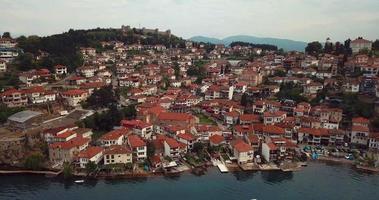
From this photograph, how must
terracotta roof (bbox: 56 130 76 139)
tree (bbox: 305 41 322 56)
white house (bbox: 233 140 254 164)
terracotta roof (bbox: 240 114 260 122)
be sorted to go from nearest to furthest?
white house (bbox: 233 140 254 164)
terracotta roof (bbox: 56 130 76 139)
terracotta roof (bbox: 240 114 260 122)
tree (bbox: 305 41 322 56)

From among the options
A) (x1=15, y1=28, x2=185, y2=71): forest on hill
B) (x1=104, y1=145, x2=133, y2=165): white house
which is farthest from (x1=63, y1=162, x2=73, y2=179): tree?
(x1=15, y1=28, x2=185, y2=71): forest on hill

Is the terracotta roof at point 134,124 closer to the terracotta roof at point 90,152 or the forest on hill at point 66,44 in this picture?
the terracotta roof at point 90,152

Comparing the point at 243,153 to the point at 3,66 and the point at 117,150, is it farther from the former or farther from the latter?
the point at 3,66

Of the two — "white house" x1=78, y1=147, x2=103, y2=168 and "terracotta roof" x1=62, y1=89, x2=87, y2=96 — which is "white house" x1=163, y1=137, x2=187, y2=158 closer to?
"white house" x1=78, y1=147, x2=103, y2=168

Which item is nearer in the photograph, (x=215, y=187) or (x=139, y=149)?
(x=215, y=187)

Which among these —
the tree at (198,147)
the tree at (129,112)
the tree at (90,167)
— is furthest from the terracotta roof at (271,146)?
the tree at (129,112)

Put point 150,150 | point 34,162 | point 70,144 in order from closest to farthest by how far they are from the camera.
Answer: point 34,162 < point 70,144 < point 150,150

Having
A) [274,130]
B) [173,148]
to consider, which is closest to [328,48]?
[274,130]
